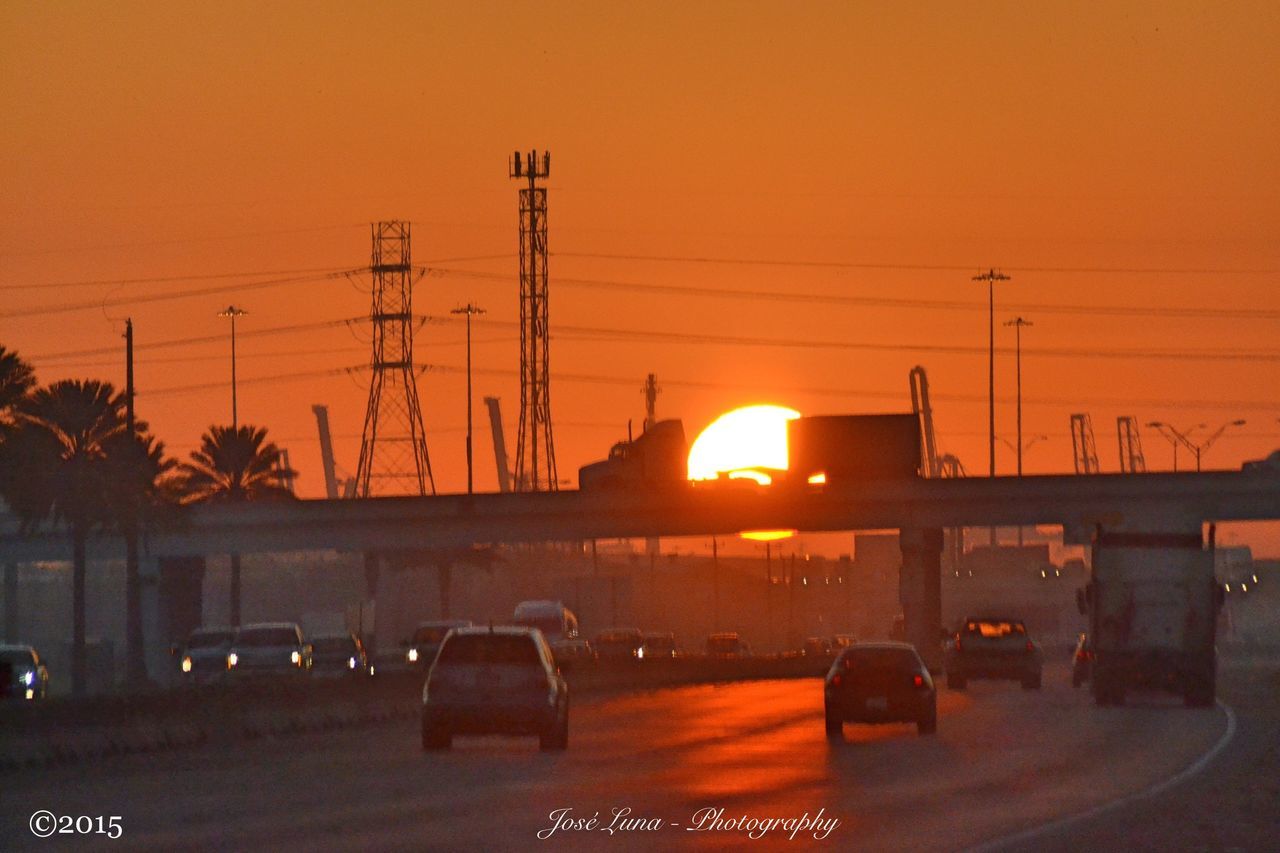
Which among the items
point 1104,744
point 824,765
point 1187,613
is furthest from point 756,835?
point 1187,613

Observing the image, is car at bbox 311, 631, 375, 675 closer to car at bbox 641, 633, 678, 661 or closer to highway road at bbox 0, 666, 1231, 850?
highway road at bbox 0, 666, 1231, 850

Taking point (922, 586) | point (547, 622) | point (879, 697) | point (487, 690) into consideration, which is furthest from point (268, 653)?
point (922, 586)

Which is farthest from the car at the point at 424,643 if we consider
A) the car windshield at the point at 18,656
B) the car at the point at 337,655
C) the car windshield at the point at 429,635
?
the car windshield at the point at 18,656

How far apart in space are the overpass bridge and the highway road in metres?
42.0

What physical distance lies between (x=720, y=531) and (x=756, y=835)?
210 ft

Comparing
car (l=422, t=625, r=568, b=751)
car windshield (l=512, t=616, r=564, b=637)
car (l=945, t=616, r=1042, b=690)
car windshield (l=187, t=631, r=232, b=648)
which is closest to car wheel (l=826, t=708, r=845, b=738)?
car (l=422, t=625, r=568, b=751)

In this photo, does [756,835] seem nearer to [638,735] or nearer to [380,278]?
[638,735]

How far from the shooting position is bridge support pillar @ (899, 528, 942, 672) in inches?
3401

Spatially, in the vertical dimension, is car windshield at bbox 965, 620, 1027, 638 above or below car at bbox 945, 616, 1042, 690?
above

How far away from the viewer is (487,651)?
28531 millimetres

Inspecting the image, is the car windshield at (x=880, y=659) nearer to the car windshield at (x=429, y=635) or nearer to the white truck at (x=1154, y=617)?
the white truck at (x=1154, y=617)

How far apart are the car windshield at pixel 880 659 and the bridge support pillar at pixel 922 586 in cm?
5056

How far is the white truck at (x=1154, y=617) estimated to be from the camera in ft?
146

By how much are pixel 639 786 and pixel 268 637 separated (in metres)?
27.3
